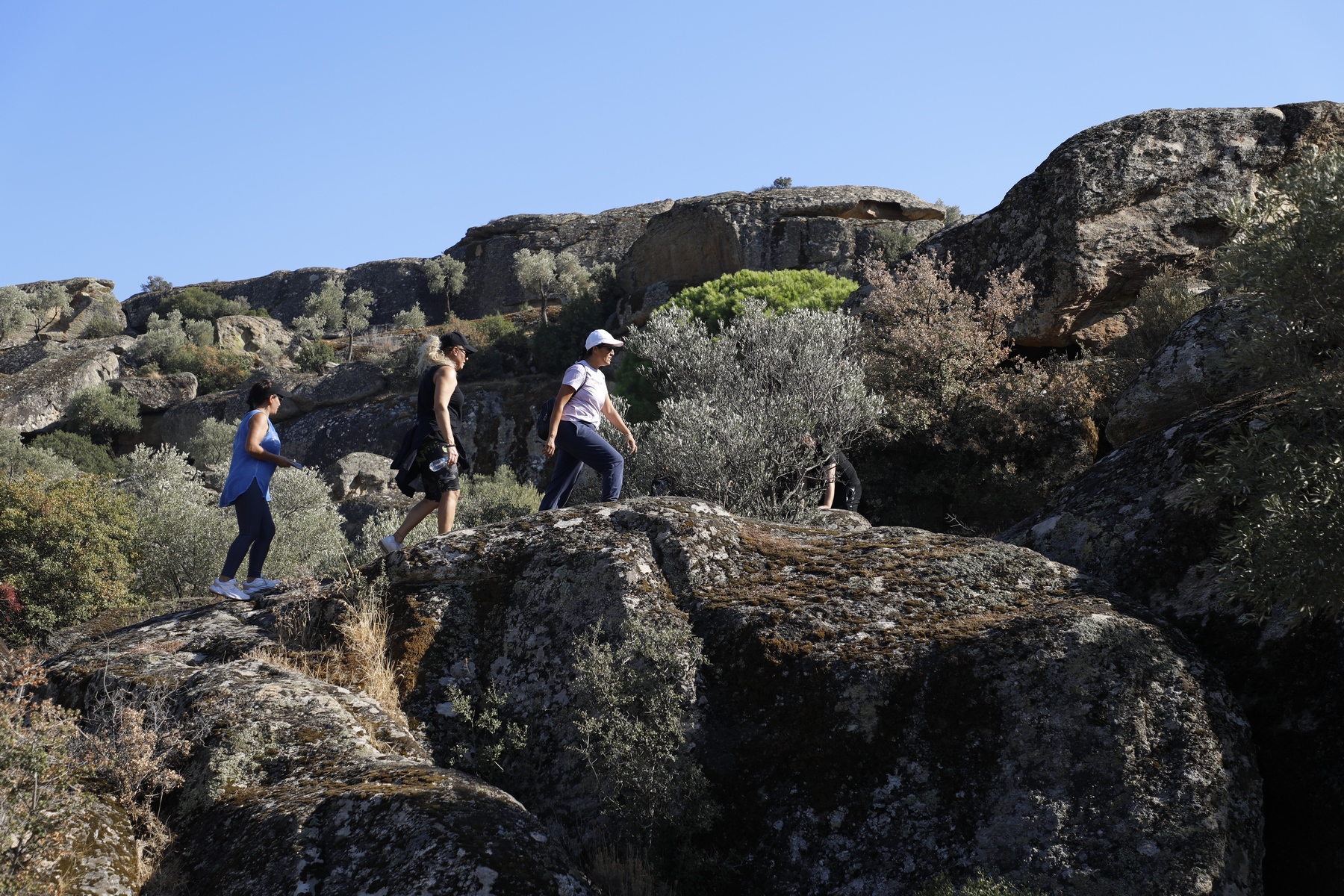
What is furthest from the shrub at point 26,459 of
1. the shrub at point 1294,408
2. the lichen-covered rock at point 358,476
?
the shrub at point 1294,408

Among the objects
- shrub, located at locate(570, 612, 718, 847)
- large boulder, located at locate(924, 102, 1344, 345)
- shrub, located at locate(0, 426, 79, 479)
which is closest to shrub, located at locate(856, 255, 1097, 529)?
large boulder, located at locate(924, 102, 1344, 345)

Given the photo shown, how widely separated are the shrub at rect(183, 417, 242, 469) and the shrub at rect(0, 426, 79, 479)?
3449 millimetres

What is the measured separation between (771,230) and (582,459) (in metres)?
→ 23.0

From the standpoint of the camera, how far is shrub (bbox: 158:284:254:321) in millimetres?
48625

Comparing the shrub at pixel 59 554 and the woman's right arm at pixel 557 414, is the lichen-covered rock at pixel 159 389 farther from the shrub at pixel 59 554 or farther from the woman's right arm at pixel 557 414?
the woman's right arm at pixel 557 414

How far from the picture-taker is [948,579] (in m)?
4.84

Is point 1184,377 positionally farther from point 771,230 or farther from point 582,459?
point 771,230

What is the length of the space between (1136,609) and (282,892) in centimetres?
393

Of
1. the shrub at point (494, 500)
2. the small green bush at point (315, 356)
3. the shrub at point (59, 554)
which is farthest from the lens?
the small green bush at point (315, 356)

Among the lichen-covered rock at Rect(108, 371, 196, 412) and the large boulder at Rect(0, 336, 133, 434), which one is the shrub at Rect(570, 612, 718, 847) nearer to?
the lichen-covered rock at Rect(108, 371, 196, 412)

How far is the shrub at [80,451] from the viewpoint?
100ft

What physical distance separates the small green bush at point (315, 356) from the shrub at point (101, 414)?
679 centimetres

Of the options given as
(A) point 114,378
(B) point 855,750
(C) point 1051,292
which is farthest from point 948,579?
(A) point 114,378

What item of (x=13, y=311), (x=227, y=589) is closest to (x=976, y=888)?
(x=227, y=589)
